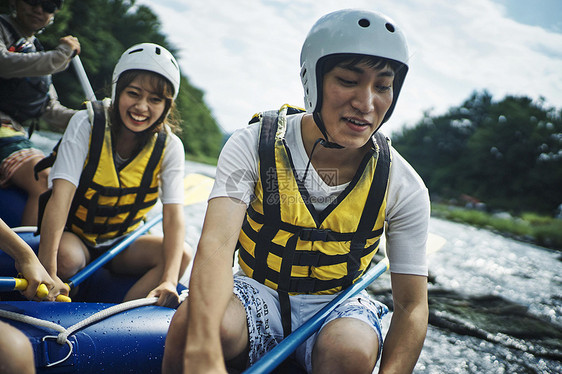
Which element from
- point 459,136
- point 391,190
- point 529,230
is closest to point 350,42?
point 391,190

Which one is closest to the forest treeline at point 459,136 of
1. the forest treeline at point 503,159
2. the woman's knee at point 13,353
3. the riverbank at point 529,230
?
the forest treeline at point 503,159

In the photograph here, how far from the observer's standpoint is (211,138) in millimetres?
30828

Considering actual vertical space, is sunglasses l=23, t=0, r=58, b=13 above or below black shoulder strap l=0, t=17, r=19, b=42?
above

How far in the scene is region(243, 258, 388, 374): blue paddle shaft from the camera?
1.10m

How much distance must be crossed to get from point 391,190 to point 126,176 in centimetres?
142

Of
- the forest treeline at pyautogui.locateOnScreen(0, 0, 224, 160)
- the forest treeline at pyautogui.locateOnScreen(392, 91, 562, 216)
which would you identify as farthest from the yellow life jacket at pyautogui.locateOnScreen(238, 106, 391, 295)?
the forest treeline at pyautogui.locateOnScreen(392, 91, 562, 216)

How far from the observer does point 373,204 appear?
53.0 inches

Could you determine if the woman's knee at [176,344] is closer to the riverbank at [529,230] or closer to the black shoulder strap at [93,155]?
the black shoulder strap at [93,155]

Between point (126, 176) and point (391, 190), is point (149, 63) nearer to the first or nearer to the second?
point (126, 176)

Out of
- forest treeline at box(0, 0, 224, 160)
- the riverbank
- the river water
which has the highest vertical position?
forest treeline at box(0, 0, 224, 160)

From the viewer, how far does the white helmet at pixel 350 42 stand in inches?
49.1

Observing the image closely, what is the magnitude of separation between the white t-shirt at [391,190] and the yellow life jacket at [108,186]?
95 centimetres

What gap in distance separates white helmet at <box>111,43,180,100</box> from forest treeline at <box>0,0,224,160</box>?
4884mm

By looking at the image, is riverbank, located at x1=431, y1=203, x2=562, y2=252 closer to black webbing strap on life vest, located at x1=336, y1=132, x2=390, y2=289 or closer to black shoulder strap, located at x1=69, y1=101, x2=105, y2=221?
black webbing strap on life vest, located at x1=336, y1=132, x2=390, y2=289
